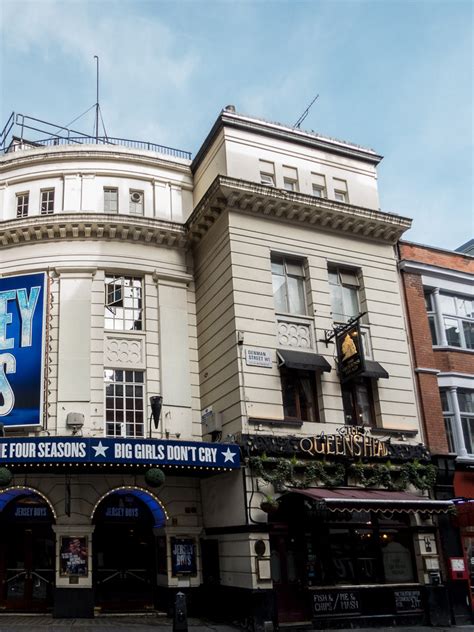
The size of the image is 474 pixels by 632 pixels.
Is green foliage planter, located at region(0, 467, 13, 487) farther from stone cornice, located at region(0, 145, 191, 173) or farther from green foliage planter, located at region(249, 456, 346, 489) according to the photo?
stone cornice, located at region(0, 145, 191, 173)

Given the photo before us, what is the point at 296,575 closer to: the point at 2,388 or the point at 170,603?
the point at 170,603

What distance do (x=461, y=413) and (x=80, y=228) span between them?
46.0 ft

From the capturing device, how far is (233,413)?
18.4m

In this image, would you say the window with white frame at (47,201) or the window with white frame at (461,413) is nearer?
the window with white frame at (461,413)

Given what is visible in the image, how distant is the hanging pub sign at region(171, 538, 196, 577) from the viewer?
1888 centimetres

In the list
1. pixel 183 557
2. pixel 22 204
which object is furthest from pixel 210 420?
pixel 22 204

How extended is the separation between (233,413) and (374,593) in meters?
6.22

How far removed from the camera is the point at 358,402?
20250 millimetres

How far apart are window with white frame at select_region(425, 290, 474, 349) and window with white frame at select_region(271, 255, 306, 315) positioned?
5161 mm

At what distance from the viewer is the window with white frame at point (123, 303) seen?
21.1m

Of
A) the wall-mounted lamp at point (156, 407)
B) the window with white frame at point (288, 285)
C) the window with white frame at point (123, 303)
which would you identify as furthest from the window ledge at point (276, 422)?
the window with white frame at point (123, 303)

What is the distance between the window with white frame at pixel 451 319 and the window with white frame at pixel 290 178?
241 inches

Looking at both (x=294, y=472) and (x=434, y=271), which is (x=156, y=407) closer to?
(x=294, y=472)

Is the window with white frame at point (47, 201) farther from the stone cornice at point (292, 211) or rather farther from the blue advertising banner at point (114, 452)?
the blue advertising banner at point (114, 452)
